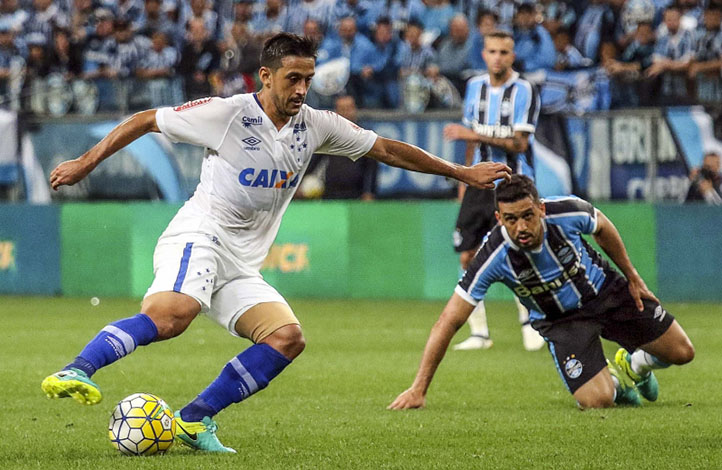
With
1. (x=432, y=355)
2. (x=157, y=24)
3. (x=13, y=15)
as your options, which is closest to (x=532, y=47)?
(x=157, y=24)

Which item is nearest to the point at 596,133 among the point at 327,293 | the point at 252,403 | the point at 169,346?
the point at 327,293

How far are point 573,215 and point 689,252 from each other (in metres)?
7.84

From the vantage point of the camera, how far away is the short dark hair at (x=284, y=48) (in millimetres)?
6012

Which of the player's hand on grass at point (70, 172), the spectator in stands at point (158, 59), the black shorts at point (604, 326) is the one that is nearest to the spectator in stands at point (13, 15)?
the spectator in stands at point (158, 59)

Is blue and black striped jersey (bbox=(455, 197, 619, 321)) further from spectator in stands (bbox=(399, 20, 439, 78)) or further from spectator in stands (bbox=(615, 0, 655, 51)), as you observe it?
spectator in stands (bbox=(399, 20, 439, 78))

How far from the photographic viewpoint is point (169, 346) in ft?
37.7

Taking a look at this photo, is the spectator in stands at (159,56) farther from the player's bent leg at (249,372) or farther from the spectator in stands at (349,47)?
the player's bent leg at (249,372)

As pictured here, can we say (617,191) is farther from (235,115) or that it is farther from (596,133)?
(235,115)

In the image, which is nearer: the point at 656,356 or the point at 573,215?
the point at 573,215

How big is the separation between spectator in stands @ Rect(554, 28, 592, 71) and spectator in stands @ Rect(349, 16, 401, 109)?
6.87 feet

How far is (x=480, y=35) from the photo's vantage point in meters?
16.9

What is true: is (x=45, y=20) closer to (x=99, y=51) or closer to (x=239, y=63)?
(x=99, y=51)

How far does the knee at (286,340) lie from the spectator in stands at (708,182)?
9.35 m

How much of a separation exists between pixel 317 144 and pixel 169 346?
5483 millimetres
